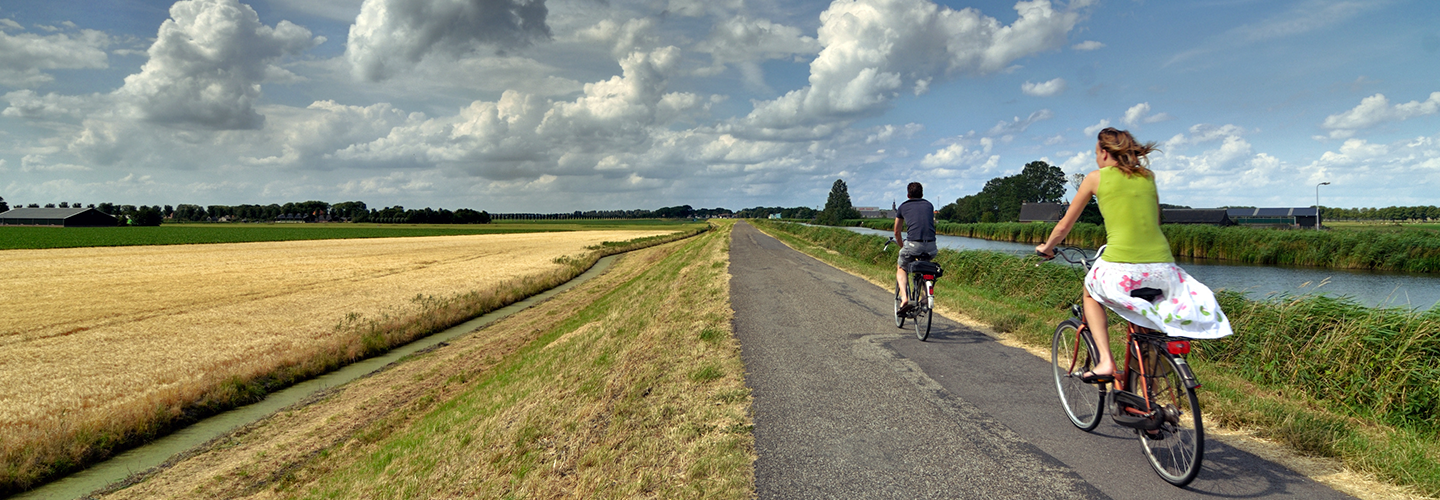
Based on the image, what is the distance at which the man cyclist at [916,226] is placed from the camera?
30.3 feet

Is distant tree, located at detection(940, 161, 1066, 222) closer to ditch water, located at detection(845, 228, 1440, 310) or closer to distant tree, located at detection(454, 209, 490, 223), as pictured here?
ditch water, located at detection(845, 228, 1440, 310)

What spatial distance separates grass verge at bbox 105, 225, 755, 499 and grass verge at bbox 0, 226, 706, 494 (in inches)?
56.2

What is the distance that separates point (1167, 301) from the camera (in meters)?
4.00

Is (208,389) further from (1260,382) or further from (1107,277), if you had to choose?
(1260,382)

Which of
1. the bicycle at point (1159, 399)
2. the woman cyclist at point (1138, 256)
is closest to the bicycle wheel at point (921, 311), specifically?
the bicycle at point (1159, 399)

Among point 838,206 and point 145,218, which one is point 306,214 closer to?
point 145,218

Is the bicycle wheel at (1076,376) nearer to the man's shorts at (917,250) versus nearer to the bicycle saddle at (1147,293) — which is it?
the bicycle saddle at (1147,293)

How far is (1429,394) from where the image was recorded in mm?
6348

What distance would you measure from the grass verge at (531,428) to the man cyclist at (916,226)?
9.77 ft

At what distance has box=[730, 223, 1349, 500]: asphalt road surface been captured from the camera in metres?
4.10

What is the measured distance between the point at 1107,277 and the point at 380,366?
1765 centimetres

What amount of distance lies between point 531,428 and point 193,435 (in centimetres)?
935

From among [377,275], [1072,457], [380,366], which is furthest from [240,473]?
[377,275]

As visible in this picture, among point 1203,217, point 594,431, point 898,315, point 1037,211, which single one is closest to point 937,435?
point 594,431
